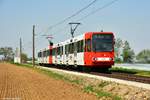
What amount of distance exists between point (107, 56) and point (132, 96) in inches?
600

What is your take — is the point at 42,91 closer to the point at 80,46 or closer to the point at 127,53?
the point at 80,46

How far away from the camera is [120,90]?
20.0 meters

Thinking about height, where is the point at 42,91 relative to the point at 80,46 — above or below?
below

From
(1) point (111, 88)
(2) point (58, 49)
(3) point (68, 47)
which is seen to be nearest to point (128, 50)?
(2) point (58, 49)

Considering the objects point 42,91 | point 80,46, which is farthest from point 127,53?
point 42,91

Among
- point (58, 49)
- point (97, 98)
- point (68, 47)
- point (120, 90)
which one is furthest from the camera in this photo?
point (58, 49)

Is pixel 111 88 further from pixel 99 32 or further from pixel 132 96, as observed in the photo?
pixel 99 32

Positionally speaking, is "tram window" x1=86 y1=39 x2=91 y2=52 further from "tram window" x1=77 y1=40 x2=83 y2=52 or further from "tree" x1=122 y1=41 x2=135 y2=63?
"tree" x1=122 y1=41 x2=135 y2=63

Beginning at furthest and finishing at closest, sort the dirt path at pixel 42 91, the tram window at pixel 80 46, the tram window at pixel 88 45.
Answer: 1. the tram window at pixel 80 46
2. the tram window at pixel 88 45
3. the dirt path at pixel 42 91

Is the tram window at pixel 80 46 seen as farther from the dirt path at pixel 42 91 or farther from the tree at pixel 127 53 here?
the tree at pixel 127 53

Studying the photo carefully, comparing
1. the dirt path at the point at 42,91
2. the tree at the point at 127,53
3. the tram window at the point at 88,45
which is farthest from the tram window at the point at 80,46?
the tree at the point at 127,53

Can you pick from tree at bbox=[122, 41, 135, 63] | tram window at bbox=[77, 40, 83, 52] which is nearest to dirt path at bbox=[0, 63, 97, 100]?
tram window at bbox=[77, 40, 83, 52]

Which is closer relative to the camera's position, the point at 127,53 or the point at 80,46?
the point at 80,46

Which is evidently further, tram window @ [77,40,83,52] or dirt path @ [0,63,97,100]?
tram window @ [77,40,83,52]
